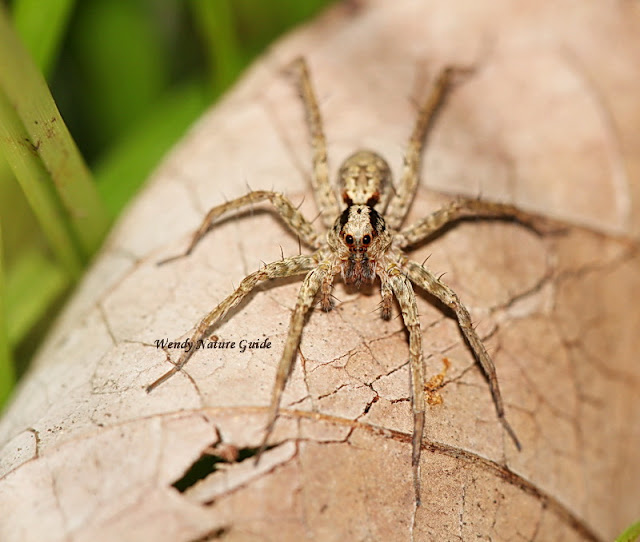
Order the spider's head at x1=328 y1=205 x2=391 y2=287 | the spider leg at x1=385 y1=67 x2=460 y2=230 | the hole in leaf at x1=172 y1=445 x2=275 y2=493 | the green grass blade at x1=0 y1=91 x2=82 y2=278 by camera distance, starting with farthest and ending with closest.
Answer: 1. the spider leg at x1=385 y1=67 x2=460 y2=230
2. the spider's head at x1=328 y1=205 x2=391 y2=287
3. the green grass blade at x1=0 y1=91 x2=82 y2=278
4. the hole in leaf at x1=172 y1=445 x2=275 y2=493

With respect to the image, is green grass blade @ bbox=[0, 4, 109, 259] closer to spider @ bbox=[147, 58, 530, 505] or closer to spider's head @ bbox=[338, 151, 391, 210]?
spider @ bbox=[147, 58, 530, 505]

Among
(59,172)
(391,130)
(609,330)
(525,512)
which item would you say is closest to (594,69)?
(391,130)

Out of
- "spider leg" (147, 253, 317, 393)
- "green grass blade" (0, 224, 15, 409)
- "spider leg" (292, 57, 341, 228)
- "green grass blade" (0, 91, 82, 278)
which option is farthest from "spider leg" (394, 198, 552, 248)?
"green grass blade" (0, 224, 15, 409)

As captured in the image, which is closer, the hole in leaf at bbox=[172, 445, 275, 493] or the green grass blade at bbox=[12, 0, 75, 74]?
the hole in leaf at bbox=[172, 445, 275, 493]

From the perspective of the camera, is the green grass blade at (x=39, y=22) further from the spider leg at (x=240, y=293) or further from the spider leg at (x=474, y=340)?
the spider leg at (x=474, y=340)

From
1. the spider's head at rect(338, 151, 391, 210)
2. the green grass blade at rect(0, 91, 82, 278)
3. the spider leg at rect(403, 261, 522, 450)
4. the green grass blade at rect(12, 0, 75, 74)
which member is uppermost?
the green grass blade at rect(12, 0, 75, 74)

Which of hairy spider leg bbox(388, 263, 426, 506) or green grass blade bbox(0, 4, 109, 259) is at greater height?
green grass blade bbox(0, 4, 109, 259)

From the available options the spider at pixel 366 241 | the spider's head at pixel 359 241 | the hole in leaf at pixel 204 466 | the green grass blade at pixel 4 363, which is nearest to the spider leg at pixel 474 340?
the spider at pixel 366 241
